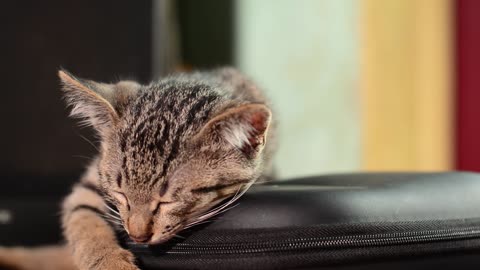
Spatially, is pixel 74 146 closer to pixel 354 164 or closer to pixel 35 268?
pixel 35 268

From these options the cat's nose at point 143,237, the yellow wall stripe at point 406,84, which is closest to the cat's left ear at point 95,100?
the cat's nose at point 143,237

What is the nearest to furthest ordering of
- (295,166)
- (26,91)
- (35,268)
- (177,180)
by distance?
(177,180) < (35,268) < (26,91) < (295,166)

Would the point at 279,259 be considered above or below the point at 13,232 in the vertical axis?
above

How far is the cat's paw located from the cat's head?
7 cm

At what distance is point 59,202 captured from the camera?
2.06 metres

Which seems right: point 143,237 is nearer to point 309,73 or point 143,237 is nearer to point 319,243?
point 319,243

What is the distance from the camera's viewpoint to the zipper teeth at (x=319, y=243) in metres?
0.96

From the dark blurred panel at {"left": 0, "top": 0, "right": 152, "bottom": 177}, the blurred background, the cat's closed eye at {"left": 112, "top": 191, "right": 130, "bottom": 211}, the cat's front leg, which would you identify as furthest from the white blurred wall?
the cat's closed eye at {"left": 112, "top": 191, "right": 130, "bottom": 211}

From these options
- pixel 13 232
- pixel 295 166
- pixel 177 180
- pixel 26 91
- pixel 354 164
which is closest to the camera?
pixel 177 180

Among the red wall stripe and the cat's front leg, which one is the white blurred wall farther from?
the cat's front leg

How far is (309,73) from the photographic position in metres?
2.54

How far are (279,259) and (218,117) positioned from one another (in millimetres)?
277

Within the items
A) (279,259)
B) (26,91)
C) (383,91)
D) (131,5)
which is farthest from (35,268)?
(383,91)

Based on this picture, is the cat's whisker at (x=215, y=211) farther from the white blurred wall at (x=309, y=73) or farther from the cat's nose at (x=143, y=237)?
the white blurred wall at (x=309, y=73)
